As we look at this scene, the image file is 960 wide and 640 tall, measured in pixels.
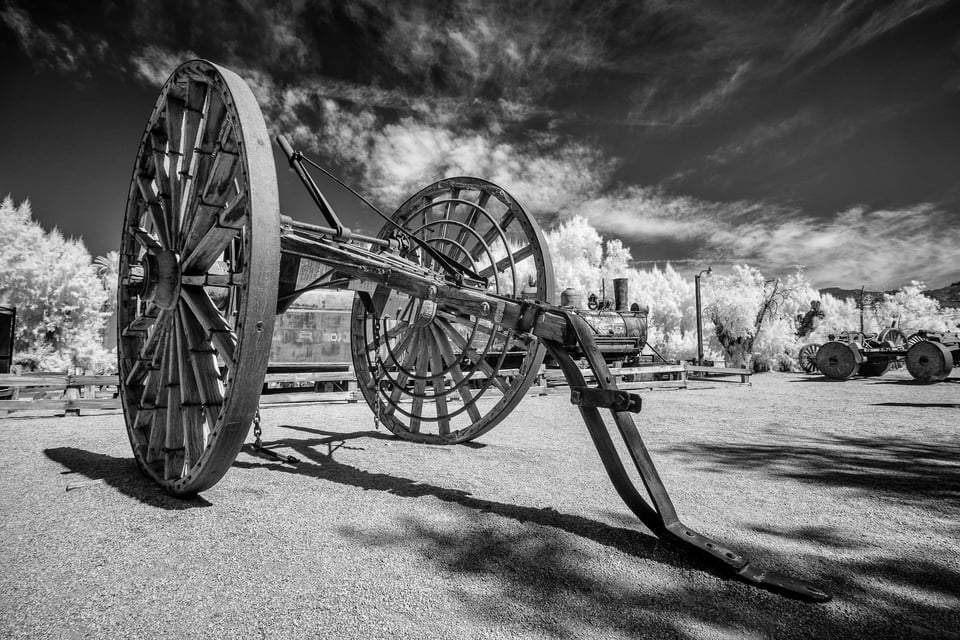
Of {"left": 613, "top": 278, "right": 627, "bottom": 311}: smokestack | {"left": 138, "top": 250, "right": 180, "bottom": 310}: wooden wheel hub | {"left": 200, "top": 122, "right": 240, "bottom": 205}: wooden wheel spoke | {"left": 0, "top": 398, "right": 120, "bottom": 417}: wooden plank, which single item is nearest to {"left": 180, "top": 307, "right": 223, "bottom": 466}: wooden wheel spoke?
{"left": 138, "top": 250, "right": 180, "bottom": 310}: wooden wheel hub

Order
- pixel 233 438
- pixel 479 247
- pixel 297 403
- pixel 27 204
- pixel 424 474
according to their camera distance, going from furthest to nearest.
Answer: pixel 27 204, pixel 297 403, pixel 479 247, pixel 424 474, pixel 233 438

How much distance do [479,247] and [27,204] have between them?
2978 cm

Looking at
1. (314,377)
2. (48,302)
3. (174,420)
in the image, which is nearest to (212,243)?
(174,420)

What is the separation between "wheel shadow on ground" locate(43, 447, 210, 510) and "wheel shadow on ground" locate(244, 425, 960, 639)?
1.30 metres

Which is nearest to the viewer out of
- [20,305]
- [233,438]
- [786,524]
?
[233,438]

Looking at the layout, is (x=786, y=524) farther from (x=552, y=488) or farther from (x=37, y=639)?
(x=37, y=639)

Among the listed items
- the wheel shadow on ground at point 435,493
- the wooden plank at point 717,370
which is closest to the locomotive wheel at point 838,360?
the wooden plank at point 717,370

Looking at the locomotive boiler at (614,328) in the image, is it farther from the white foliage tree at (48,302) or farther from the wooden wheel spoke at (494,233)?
the white foliage tree at (48,302)

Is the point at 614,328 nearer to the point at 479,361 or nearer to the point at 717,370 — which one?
the point at 717,370

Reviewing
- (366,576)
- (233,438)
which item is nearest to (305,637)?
(366,576)

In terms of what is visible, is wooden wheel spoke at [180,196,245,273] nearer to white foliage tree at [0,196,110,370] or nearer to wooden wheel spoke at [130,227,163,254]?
wooden wheel spoke at [130,227,163,254]

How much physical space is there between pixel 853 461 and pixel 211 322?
5.93 meters

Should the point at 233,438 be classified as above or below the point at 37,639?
above

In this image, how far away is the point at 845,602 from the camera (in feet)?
6.48
